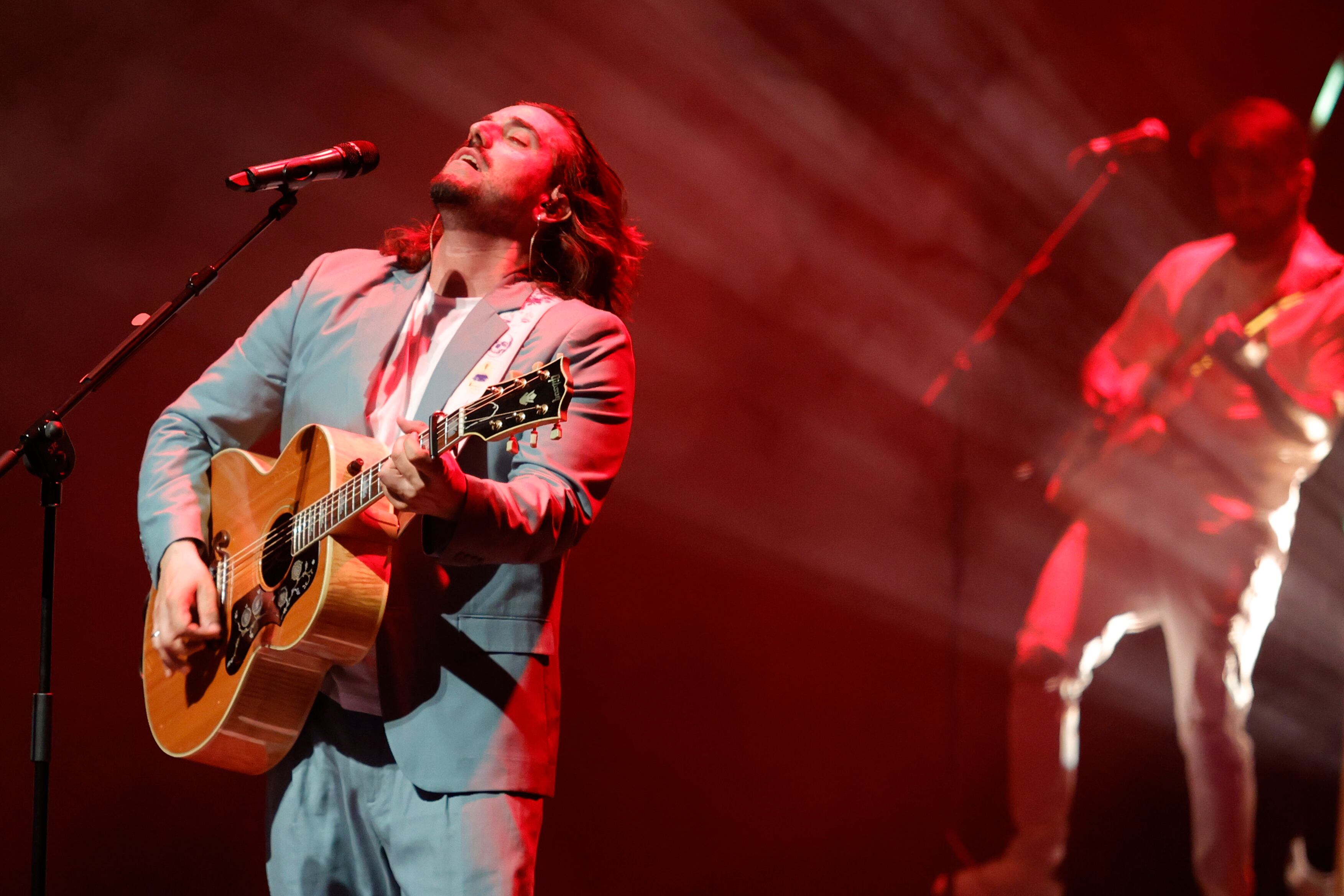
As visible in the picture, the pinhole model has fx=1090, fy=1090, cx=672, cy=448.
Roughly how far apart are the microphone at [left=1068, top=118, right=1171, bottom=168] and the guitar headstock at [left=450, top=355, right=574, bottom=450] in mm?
2806

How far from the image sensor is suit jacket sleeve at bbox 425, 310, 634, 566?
1554mm

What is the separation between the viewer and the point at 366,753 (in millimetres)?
1860

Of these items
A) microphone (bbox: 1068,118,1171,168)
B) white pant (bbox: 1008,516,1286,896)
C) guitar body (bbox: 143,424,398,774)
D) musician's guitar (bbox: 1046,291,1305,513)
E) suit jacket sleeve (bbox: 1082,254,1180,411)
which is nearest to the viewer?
guitar body (bbox: 143,424,398,774)

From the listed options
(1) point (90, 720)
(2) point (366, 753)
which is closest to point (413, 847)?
(2) point (366, 753)

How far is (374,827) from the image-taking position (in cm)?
185

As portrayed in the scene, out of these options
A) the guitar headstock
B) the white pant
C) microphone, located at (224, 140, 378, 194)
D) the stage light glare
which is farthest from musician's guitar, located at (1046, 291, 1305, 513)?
the guitar headstock

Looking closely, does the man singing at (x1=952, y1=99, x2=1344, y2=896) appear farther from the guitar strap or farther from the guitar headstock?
the guitar headstock

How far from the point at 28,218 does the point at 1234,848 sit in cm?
400

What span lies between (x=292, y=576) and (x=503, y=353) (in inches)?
21.1

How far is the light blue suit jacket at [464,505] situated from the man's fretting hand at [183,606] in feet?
0.18

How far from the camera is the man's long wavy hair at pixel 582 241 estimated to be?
2.36 m

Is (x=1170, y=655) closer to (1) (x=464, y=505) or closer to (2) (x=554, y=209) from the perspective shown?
(2) (x=554, y=209)

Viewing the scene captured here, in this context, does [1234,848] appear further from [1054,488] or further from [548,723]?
[548,723]

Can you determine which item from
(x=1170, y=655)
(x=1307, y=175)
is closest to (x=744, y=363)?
(x=1170, y=655)
